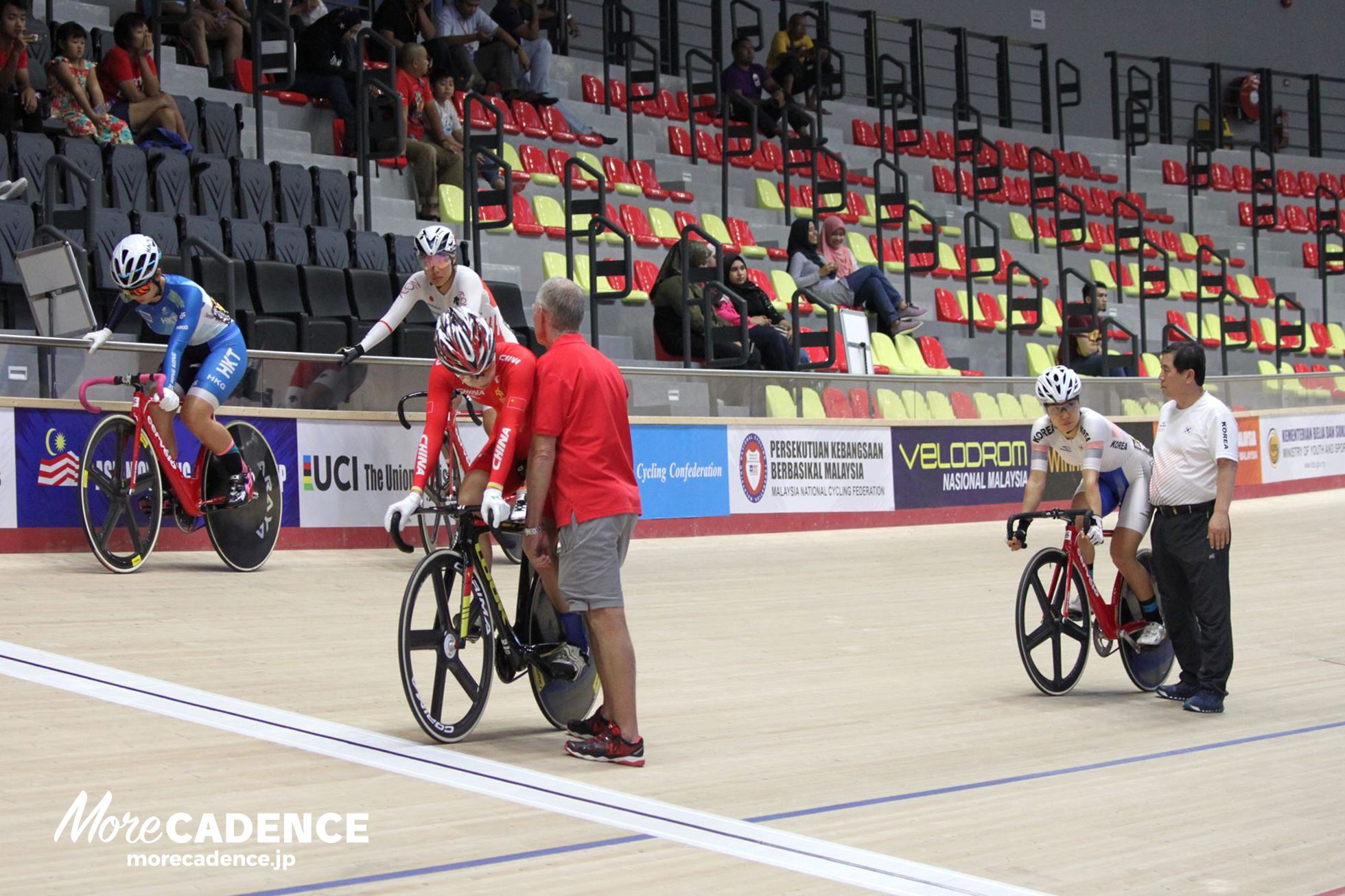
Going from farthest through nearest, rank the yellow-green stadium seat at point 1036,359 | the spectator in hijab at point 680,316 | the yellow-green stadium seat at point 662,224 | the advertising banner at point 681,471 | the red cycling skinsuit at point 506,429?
the yellow-green stadium seat at point 1036,359, the yellow-green stadium seat at point 662,224, the spectator in hijab at point 680,316, the advertising banner at point 681,471, the red cycling skinsuit at point 506,429

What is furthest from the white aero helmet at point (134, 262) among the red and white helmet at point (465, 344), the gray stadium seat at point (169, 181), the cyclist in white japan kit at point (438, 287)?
the gray stadium seat at point (169, 181)

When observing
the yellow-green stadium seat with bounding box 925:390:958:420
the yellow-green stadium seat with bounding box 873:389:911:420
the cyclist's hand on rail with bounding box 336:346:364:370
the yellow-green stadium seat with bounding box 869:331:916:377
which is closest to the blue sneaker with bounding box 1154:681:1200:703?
the cyclist's hand on rail with bounding box 336:346:364:370

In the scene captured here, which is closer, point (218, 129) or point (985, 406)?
point (218, 129)

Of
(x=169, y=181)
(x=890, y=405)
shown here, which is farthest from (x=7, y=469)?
(x=890, y=405)

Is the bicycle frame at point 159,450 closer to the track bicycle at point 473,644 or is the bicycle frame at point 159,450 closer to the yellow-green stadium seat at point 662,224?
the track bicycle at point 473,644

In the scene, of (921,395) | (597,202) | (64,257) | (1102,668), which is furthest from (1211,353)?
(64,257)

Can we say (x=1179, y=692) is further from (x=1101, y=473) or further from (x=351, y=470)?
(x=351, y=470)

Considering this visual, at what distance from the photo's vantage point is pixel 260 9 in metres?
12.8

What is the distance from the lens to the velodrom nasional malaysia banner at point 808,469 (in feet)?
37.8

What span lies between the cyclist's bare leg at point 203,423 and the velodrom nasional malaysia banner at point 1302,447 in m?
11.6

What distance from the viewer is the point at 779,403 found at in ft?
39.0

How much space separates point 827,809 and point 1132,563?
2.70 meters

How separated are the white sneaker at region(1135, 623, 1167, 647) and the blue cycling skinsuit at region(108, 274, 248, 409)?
453 centimetres

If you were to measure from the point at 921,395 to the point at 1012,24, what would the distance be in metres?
13.8
